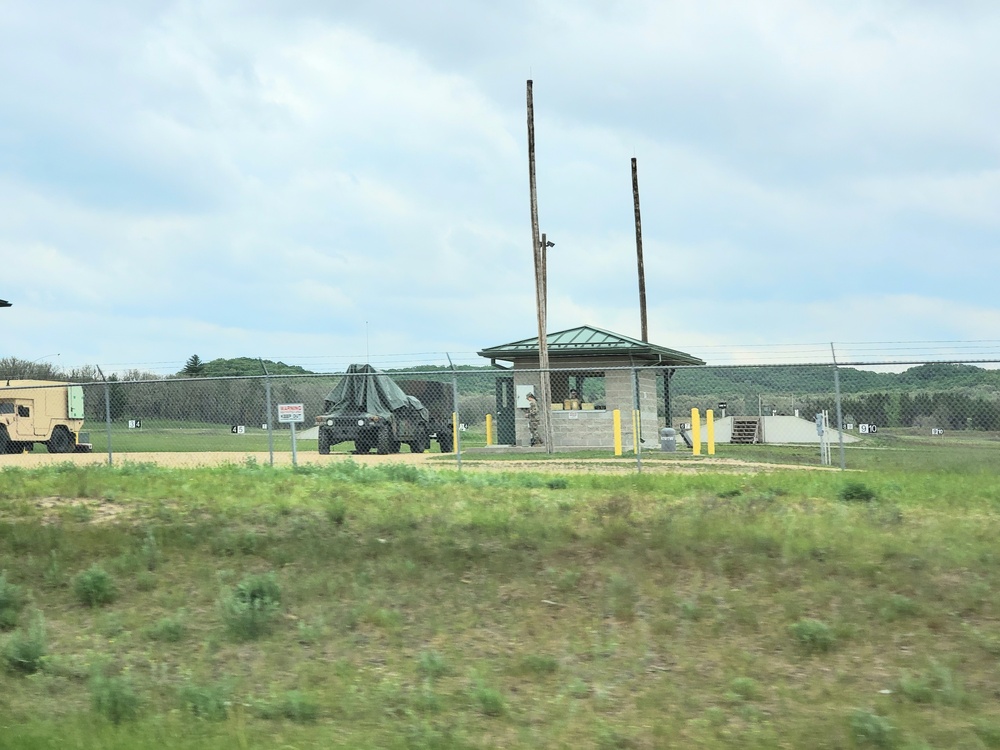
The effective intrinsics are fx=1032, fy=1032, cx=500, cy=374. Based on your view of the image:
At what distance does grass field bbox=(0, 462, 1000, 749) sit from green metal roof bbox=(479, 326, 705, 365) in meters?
22.5

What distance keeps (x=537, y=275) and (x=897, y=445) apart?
17.3 m

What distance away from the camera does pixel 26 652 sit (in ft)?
24.2

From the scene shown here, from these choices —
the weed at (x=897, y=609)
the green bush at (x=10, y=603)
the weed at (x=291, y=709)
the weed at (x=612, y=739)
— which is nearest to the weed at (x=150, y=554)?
the green bush at (x=10, y=603)

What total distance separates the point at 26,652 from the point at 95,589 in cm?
147

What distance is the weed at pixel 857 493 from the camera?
1366cm

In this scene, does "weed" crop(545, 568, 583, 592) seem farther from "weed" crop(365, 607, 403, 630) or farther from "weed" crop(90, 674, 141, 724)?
"weed" crop(90, 674, 141, 724)

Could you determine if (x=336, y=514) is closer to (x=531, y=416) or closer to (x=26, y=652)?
(x=26, y=652)

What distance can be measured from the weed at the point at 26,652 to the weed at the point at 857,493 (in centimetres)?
993

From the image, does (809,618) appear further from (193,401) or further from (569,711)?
(193,401)

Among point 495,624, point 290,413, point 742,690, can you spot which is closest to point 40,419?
point 290,413

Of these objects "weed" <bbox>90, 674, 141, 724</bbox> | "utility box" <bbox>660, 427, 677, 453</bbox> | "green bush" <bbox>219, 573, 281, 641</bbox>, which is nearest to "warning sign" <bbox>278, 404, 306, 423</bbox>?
"green bush" <bbox>219, 573, 281, 641</bbox>

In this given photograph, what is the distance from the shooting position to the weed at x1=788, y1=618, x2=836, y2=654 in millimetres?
7211

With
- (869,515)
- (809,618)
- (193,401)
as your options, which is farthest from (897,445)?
(193,401)

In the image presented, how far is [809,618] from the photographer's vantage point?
7754 millimetres
